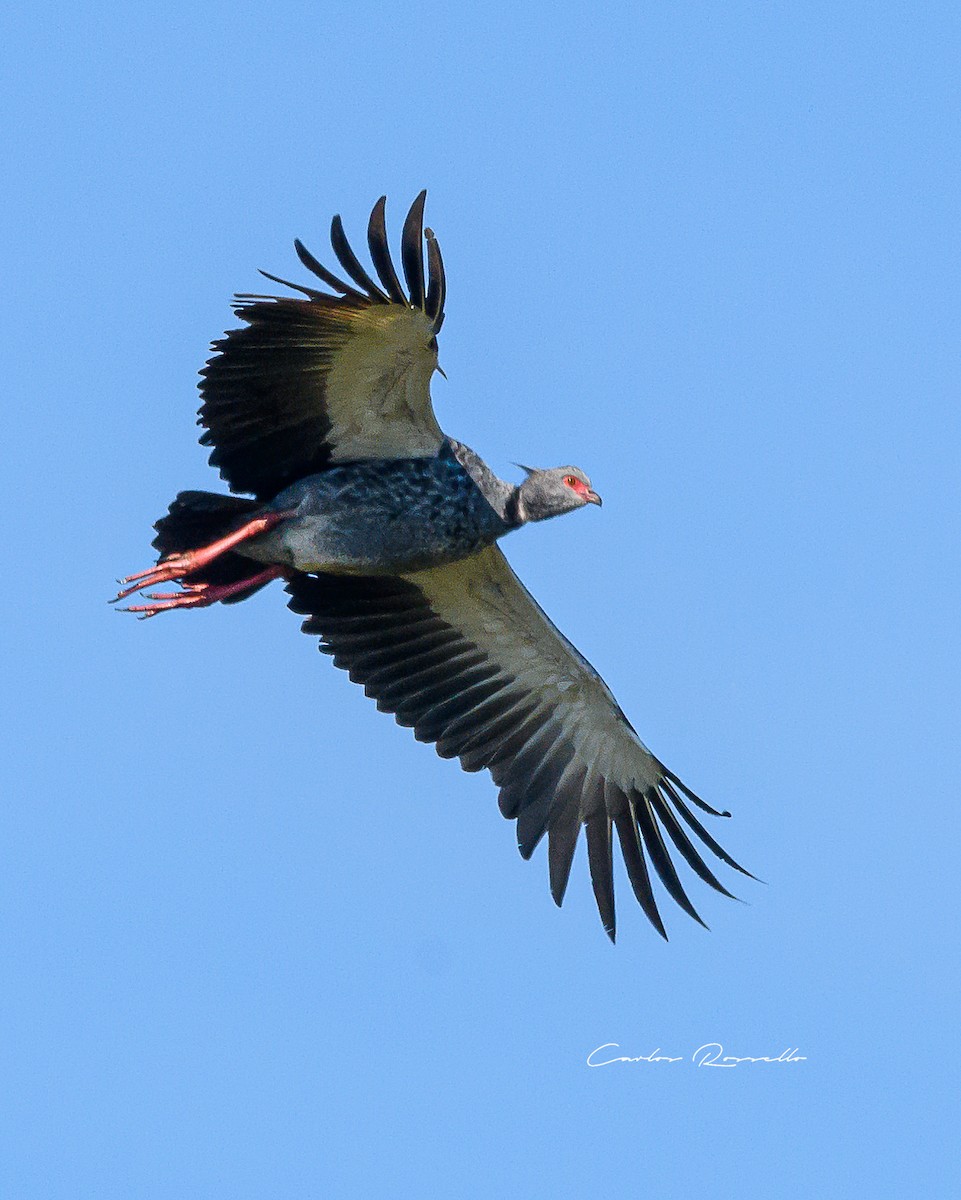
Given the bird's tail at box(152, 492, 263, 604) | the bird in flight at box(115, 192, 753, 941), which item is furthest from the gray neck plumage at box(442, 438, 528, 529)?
the bird's tail at box(152, 492, 263, 604)

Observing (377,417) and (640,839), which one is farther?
(640,839)

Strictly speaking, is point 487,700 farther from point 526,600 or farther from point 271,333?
point 271,333

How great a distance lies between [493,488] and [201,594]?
1.59 m

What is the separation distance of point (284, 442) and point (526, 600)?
1678mm

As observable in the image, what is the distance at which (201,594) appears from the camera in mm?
10703

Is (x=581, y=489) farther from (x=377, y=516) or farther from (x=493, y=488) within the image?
(x=377, y=516)

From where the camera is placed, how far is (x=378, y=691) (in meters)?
11.3

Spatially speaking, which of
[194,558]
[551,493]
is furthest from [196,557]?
[551,493]

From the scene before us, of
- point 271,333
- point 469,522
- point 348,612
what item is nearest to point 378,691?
point 348,612

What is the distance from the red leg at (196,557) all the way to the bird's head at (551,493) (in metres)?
1.25

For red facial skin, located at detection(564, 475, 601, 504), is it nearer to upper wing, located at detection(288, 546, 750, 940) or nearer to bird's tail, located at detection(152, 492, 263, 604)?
upper wing, located at detection(288, 546, 750, 940)

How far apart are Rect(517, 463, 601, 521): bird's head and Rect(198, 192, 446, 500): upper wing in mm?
566

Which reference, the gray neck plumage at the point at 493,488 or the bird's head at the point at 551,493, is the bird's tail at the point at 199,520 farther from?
the bird's head at the point at 551,493

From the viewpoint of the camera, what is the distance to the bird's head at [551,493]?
10938 mm
